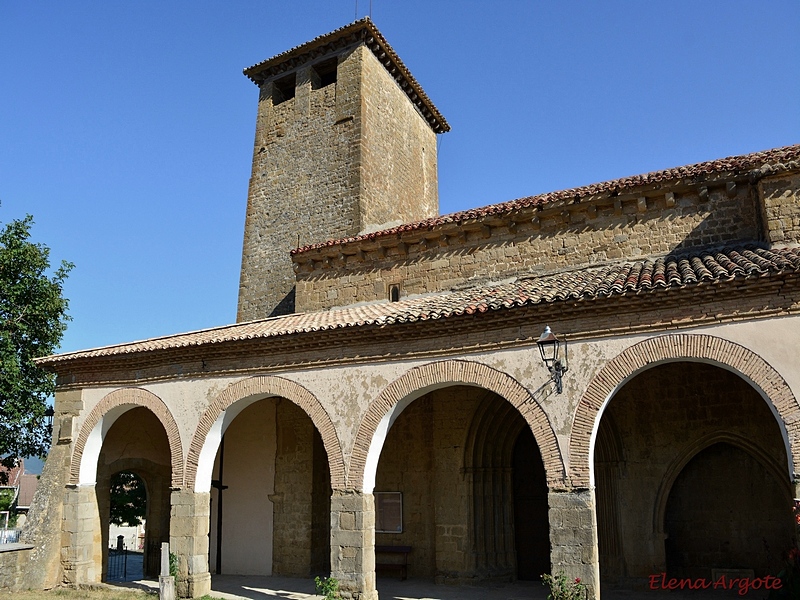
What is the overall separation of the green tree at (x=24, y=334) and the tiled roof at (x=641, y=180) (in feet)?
33.2

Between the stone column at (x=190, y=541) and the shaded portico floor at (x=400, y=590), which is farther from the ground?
the stone column at (x=190, y=541)

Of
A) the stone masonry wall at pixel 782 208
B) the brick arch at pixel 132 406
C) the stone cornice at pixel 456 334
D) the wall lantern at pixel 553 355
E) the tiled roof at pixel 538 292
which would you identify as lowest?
the brick arch at pixel 132 406

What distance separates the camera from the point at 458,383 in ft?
31.0

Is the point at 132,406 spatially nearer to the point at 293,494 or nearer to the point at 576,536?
the point at 293,494

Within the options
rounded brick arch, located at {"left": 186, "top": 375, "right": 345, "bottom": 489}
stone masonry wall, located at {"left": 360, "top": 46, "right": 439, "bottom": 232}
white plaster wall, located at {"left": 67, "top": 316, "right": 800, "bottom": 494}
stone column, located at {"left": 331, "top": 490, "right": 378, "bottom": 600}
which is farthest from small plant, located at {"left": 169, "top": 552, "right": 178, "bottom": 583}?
stone masonry wall, located at {"left": 360, "top": 46, "right": 439, "bottom": 232}

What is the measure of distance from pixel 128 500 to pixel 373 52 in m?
18.1

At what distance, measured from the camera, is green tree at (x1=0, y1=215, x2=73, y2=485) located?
695 inches

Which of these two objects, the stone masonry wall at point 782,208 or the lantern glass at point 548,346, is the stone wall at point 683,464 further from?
the lantern glass at point 548,346

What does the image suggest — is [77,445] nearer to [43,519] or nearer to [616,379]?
[43,519]

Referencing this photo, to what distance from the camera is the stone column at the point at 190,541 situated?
10688mm

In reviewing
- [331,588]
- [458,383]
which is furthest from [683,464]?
[331,588]

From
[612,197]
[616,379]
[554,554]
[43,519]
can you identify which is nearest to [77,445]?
[43,519]

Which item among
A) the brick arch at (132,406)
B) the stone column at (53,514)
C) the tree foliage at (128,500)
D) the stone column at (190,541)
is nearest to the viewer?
the stone column at (190,541)

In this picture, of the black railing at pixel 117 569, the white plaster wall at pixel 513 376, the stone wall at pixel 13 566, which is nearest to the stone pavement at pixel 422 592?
the stone wall at pixel 13 566
